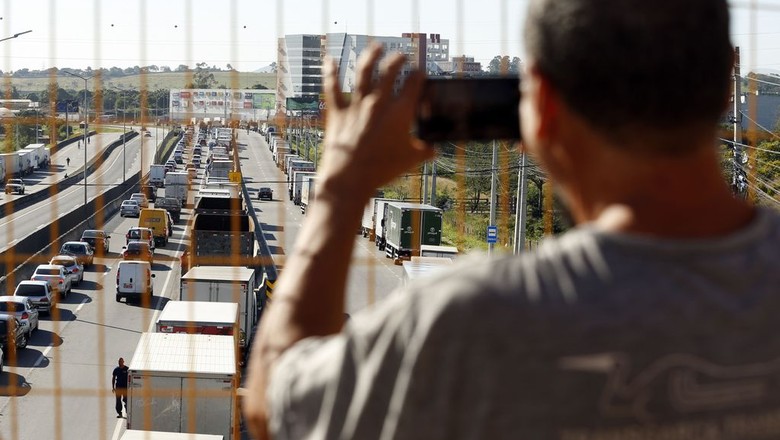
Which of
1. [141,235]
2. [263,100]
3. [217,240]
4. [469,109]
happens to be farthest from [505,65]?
[263,100]

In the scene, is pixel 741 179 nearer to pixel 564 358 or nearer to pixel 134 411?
pixel 134 411

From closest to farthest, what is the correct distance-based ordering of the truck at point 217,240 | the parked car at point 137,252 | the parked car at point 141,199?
the truck at point 217,240, the parked car at point 137,252, the parked car at point 141,199

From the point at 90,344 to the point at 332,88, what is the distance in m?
17.6

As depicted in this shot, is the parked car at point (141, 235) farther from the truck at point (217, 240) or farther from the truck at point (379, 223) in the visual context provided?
the truck at point (217, 240)

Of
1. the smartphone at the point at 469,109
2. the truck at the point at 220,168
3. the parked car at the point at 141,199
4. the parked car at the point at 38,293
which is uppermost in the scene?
the smartphone at the point at 469,109

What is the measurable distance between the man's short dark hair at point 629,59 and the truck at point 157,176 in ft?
138

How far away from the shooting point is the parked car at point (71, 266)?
2294cm

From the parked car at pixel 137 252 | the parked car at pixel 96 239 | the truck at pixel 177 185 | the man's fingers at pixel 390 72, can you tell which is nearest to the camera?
the man's fingers at pixel 390 72

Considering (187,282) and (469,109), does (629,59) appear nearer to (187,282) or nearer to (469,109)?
(469,109)

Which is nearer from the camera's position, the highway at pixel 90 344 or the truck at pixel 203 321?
the highway at pixel 90 344

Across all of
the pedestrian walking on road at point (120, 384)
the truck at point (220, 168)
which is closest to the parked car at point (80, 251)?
the truck at point (220, 168)

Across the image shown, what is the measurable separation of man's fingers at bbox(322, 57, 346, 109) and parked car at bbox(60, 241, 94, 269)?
80.2 feet

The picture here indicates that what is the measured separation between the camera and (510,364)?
961 mm

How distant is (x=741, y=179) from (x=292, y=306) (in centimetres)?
1444
